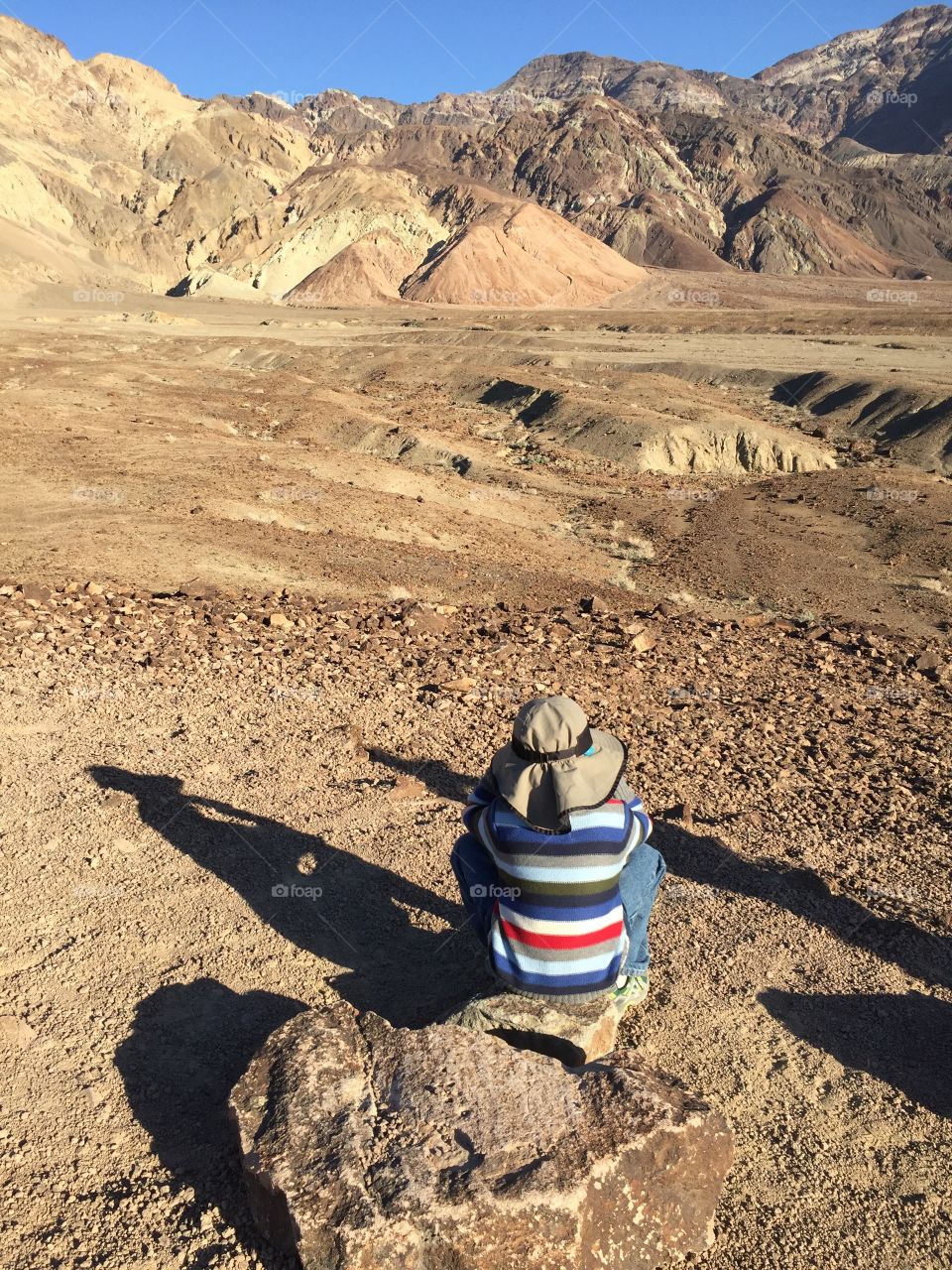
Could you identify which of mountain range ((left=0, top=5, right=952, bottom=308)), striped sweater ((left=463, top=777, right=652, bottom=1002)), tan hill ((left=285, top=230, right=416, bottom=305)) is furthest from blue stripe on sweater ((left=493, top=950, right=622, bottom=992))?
tan hill ((left=285, top=230, right=416, bottom=305))

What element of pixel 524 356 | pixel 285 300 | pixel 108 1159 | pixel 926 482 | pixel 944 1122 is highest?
pixel 285 300

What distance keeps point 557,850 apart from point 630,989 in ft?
2.96

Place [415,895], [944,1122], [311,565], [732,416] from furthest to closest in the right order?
[732,416] < [311,565] < [415,895] < [944,1122]

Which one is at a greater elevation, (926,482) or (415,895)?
(926,482)

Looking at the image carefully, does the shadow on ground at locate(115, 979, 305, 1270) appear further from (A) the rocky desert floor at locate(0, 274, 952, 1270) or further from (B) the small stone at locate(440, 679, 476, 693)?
(B) the small stone at locate(440, 679, 476, 693)

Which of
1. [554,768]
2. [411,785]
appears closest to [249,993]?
[554,768]

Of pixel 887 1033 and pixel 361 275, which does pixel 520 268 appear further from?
pixel 887 1033

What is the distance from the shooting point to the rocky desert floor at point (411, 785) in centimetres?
325

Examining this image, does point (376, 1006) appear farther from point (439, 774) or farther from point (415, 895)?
point (439, 774)

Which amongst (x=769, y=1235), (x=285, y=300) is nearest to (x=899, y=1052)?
(x=769, y=1235)

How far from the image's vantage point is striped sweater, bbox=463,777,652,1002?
10.7 feet

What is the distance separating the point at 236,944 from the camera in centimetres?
426

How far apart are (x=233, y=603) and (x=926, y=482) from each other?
13.6m

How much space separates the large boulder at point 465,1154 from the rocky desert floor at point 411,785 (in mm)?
296
